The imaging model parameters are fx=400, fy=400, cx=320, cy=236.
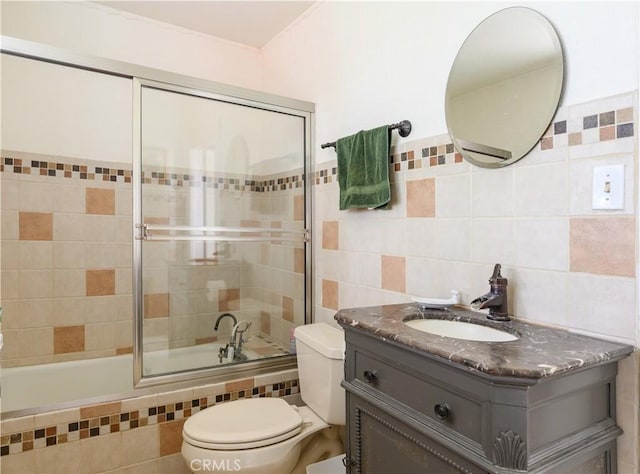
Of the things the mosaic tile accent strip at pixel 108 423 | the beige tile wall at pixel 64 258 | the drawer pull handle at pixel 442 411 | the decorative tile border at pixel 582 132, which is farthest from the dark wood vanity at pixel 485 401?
the beige tile wall at pixel 64 258

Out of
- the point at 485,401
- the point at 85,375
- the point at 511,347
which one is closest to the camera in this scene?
the point at 485,401

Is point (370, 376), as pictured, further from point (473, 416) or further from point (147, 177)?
point (147, 177)

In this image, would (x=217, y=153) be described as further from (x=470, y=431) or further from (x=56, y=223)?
(x=470, y=431)

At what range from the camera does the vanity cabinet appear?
31.6 inches

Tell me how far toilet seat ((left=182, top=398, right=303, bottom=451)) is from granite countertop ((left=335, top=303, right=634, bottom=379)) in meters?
0.62

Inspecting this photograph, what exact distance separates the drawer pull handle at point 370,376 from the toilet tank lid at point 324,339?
420mm

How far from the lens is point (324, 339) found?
1.75m

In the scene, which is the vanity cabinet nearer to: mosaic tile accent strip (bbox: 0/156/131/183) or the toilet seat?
the toilet seat

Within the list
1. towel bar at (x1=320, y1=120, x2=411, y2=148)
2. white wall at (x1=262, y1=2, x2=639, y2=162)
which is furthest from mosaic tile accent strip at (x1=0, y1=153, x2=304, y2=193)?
towel bar at (x1=320, y1=120, x2=411, y2=148)

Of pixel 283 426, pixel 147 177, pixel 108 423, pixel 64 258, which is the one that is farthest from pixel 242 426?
pixel 64 258

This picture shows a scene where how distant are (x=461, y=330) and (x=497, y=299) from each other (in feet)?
0.52

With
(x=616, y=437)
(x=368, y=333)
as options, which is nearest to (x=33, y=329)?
(x=368, y=333)

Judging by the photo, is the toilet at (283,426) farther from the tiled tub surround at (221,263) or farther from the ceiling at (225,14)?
the ceiling at (225,14)

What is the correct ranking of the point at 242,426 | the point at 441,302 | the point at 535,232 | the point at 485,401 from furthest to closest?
the point at 242,426
the point at 441,302
the point at 535,232
the point at 485,401
